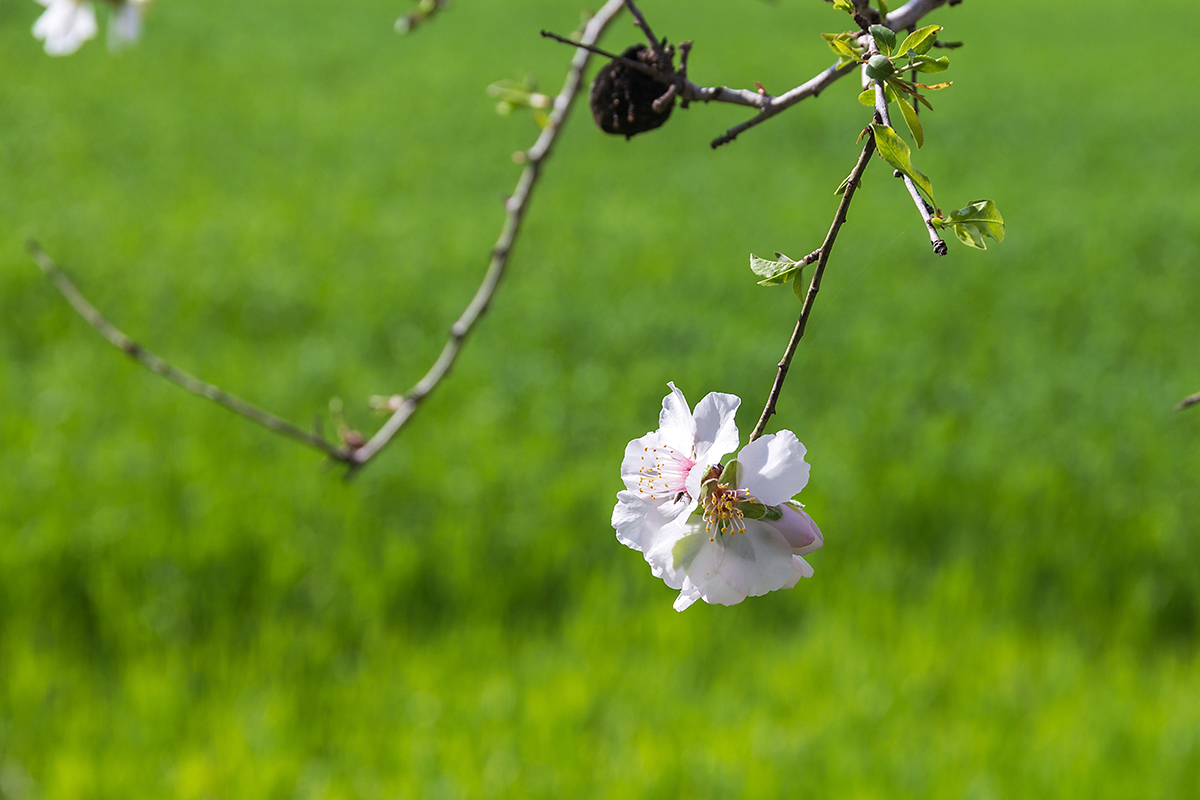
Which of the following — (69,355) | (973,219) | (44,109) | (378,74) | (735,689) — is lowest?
(378,74)

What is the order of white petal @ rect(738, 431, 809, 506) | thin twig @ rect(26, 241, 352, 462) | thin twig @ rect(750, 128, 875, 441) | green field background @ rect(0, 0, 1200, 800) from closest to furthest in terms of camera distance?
thin twig @ rect(750, 128, 875, 441)
white petal @ rect(738, 431, 809, 506)
thin twig @ rect(26, 241, 352, 462)
green field background @ rect(0, 0, 1200, 800)

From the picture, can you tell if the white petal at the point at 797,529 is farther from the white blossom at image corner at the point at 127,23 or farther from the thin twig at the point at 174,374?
the white blossom at image corner at the point at 127,23

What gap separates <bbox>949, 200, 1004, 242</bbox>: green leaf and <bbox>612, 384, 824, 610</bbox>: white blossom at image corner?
114mm

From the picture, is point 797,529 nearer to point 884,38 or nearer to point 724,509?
point 724,509

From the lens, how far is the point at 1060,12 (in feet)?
56.2

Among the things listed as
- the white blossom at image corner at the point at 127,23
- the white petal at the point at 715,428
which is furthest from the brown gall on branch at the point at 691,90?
the white blossom at image corner at the point at 127,23

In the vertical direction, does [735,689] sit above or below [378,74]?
above

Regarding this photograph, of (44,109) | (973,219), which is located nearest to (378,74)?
(44,109)

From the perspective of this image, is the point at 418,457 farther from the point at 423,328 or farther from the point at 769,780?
the point at 769,780

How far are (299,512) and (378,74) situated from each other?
8725mm

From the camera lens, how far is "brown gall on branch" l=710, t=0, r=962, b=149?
422 millimetres

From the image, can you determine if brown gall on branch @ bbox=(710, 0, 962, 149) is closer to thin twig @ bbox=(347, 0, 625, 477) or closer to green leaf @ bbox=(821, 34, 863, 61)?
green leaf @ bbox=(821, 34, 863, 61)

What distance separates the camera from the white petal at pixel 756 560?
1.53 feet

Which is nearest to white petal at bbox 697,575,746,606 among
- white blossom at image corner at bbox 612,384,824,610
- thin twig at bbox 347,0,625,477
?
white blossom at image corner at bbox 612,384,824,610
